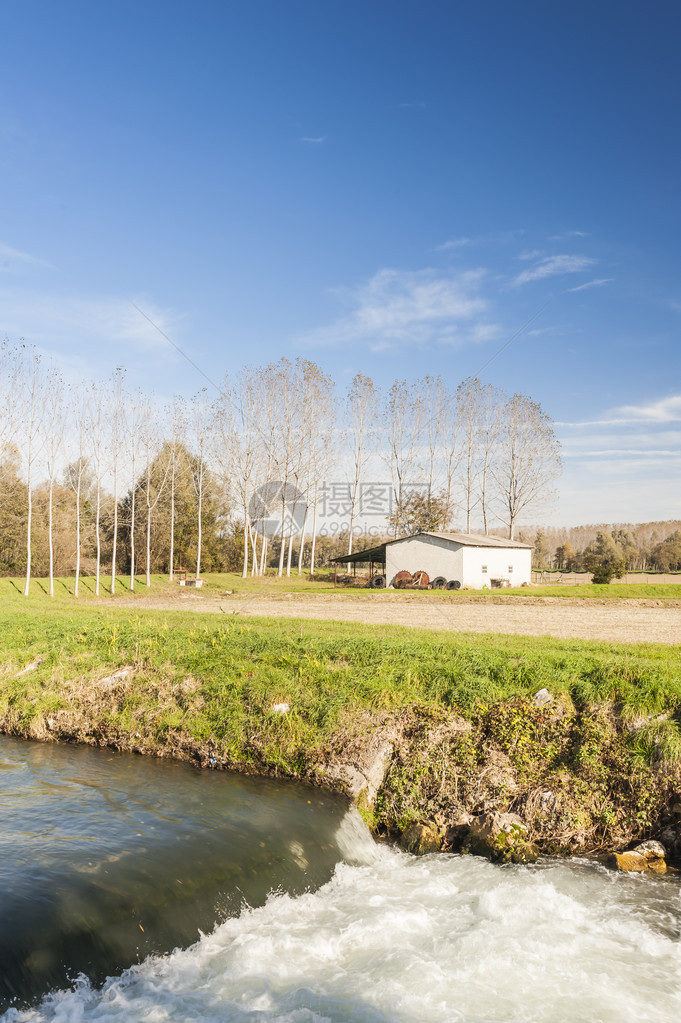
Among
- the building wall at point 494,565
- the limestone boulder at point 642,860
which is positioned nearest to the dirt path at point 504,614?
the building wall at point 494,565

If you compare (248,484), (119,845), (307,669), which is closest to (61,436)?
(248,484)

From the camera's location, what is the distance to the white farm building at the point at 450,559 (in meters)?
38.0

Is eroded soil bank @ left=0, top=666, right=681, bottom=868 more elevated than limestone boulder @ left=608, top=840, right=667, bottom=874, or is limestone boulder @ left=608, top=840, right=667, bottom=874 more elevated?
eroded soil bank @ left=0, top=666, right=681, bottom=868

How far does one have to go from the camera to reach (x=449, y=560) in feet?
125

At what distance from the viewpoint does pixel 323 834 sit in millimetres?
7496

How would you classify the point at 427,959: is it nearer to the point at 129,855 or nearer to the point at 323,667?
the point at 129,855

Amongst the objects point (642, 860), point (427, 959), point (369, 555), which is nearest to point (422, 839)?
point (427, 959)

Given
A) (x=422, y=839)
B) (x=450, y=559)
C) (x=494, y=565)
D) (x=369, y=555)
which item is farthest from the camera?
(x=369, y=555)

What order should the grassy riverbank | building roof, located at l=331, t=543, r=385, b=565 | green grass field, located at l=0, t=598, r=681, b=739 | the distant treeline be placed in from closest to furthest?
the grassy riverbank, green grass field, located at l=0, t=598, r=681, b=739, building roof, located at l=331, t=543, r=385, b=565, the distant treeline

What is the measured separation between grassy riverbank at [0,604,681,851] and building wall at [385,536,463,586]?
25.2 m

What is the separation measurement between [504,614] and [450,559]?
15.1 metres

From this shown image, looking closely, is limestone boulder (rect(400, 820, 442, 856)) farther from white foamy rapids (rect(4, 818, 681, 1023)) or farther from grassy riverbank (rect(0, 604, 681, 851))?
white foamy rapids (rect(4, 818, 681, 1023))

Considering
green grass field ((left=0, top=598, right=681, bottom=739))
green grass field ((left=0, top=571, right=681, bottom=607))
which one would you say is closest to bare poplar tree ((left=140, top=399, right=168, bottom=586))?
green grass field ((left=0, top=571, right=681, bottom=607))

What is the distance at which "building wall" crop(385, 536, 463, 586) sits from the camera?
3803 cm
